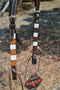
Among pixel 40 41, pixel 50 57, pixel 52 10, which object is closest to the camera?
pixel 50 57

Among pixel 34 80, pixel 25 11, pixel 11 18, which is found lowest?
pixel 25 11

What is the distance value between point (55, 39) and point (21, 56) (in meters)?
2.64

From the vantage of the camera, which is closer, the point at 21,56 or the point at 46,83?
the point at 46,83

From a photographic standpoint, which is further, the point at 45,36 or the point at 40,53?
the point at 45,36

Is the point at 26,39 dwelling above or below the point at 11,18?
below

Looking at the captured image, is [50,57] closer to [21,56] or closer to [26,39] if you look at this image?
[21,56]

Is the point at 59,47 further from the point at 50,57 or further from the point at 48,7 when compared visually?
the point at 48,7

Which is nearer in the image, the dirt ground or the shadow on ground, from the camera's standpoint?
the dirt ground

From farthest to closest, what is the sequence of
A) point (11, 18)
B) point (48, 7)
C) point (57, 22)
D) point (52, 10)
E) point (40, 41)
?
point (48, 7) < point (52, 10) < point (57, 22) < point (40, 41) < point (11, 18)

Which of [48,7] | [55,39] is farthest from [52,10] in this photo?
[55,39]

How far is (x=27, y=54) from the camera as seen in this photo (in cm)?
703

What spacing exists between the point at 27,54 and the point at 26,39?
6.03 ft

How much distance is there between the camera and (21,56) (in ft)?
22.5

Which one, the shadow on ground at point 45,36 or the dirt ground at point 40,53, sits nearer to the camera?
the dirt ground at point 40,53
